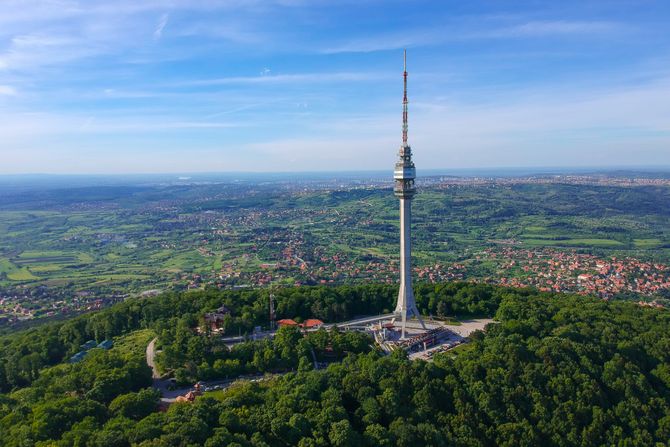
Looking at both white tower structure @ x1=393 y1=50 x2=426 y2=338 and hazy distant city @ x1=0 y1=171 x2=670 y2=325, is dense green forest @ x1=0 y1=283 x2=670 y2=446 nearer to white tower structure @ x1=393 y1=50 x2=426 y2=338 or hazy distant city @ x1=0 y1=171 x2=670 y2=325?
white tower structure @ x1=393 y1=50 x2=426 y2=338

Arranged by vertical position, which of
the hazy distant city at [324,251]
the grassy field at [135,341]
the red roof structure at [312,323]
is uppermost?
the red roof structure at [312,323]

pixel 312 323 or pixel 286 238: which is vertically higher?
pixel 312 323

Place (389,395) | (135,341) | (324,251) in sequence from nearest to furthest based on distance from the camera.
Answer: (389,395) < (135,341) < (324,251)

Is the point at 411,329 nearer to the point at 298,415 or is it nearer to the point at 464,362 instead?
the point at 464,362

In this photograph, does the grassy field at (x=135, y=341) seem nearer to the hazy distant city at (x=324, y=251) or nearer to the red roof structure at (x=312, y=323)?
the red roof structure at (x=312, y=323)


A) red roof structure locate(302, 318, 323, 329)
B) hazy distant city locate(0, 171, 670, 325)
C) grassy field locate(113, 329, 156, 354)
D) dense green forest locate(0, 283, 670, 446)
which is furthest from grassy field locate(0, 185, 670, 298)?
dense green forest locate(0, 283, 670, 446)

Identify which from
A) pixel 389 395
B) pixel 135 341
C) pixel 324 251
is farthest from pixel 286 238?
pixel 389 395

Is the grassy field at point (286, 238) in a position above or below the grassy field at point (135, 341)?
below

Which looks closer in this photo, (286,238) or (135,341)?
(135,341)

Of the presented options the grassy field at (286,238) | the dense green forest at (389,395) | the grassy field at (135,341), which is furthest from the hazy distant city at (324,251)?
the dense green forest at (389,395)

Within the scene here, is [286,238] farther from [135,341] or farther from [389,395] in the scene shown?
[389,395]
